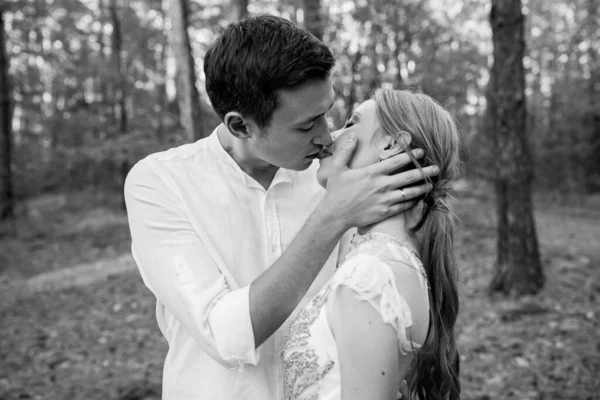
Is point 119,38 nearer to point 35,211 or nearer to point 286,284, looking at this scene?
point 35,211

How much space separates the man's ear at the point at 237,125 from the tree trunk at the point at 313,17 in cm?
603

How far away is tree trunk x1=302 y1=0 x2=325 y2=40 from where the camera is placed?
306 inches

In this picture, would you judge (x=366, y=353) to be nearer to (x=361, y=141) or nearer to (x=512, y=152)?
(x=361, y=141)

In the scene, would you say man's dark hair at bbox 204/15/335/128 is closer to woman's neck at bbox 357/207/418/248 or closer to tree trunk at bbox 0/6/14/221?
woman's neck at bbox 357/207/418/248

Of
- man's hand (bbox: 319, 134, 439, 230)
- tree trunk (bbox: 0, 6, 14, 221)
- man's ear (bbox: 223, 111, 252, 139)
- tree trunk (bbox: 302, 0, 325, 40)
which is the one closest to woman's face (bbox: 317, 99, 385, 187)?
man's hand (bbox: 319, 134, 439, 230)

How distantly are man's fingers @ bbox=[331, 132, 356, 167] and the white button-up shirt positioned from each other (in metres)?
0.29

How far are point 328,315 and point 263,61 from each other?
950 mm

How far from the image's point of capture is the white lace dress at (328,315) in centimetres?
164

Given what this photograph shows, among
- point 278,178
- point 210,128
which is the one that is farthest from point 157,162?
point 210,128

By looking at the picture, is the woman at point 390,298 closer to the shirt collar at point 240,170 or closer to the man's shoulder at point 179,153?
the shirt collar at point 240,170

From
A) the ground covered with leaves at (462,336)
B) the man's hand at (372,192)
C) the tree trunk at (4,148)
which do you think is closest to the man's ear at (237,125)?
the man's hand at (372,192)

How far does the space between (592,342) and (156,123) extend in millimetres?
12398

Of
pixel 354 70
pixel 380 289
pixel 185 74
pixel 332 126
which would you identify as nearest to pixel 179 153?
pixel 380 289

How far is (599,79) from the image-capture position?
17.3m
